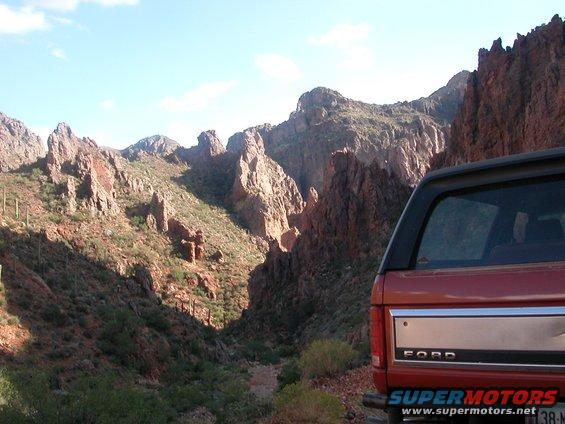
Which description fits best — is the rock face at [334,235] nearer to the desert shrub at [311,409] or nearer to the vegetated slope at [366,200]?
the vegetated slope at [366,200]

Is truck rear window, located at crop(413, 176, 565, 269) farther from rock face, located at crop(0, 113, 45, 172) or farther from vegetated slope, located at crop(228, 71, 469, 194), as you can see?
rock face, located at crop(0, 113, 45, 172)

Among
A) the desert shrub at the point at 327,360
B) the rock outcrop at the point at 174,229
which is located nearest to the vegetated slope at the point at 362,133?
the rock outcrop at the point at 174,229

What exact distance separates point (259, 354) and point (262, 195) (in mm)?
49821

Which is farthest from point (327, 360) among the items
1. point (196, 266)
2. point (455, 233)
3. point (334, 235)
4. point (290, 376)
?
point (196, 266)

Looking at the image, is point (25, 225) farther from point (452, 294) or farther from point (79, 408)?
point (452, 294)

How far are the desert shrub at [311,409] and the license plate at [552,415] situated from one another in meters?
5.96

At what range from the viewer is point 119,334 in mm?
25469

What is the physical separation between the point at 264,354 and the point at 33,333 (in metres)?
16.1

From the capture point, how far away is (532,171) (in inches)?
110

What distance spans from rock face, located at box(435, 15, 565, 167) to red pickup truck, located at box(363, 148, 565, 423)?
98.3 ft

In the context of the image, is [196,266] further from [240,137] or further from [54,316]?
[240,137]

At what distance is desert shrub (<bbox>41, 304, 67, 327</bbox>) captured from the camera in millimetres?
25188

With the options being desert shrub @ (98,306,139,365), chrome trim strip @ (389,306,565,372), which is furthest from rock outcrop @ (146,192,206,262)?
chrome trim strip @ (389,306,565,372)

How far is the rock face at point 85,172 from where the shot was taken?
54.8 m
